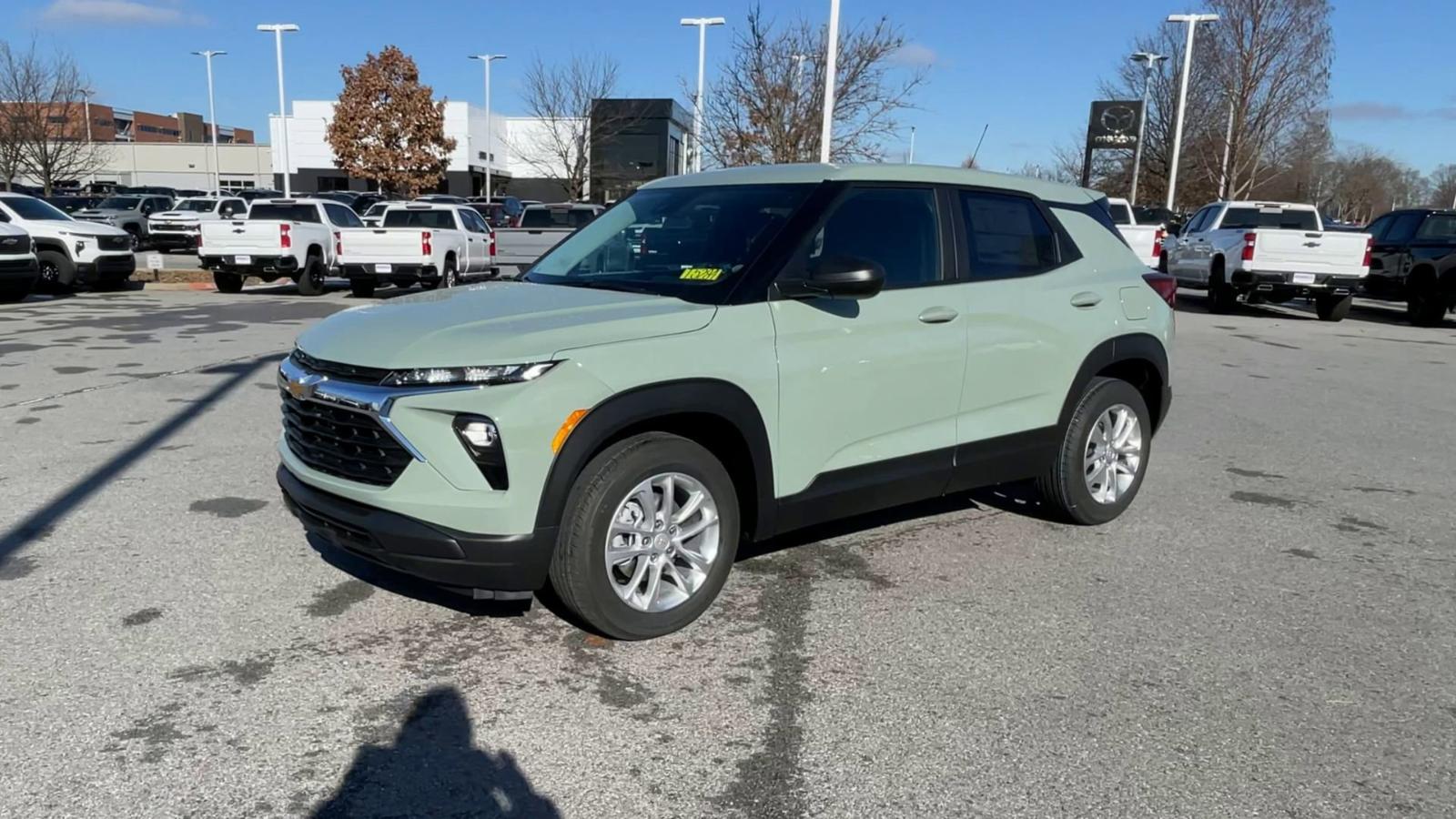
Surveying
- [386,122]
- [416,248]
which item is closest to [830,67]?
[416,248]

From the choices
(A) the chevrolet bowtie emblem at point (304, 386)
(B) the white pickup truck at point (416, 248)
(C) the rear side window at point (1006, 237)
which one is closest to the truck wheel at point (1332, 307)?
(B) the white pickup truck at point (416, 248)

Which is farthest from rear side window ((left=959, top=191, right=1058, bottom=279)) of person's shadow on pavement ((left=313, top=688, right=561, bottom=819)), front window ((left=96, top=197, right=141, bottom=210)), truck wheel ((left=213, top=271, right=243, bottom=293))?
front window ((left=96, top=197, right=141, bottom=210))

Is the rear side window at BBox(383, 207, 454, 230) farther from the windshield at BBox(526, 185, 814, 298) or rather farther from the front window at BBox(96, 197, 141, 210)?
the front window at BBox(96, 197, 141, 210)

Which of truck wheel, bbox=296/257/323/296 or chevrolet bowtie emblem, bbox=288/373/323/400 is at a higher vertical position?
chevrolet bowtie emblem, bbox=288/373/323/400

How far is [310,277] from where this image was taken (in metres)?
19.4

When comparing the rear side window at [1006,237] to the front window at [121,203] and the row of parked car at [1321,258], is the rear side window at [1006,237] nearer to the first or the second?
the row of parked car at [1321,258]

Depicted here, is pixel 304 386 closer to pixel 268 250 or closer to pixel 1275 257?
pixel 268 250

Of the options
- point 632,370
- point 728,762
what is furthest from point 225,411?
point 728,762

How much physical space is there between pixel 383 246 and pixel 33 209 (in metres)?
5.96

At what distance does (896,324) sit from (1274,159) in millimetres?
39030

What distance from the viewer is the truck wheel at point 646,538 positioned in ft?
12.4

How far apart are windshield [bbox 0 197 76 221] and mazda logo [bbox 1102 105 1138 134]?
28.1 m

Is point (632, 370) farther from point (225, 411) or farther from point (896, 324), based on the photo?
point (225, 411)

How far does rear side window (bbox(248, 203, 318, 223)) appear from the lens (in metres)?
20.8
